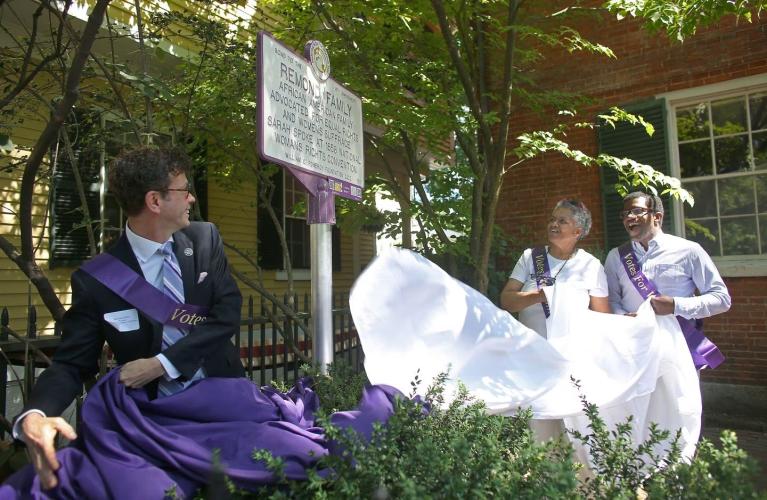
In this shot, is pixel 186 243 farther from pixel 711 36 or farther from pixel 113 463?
pixel 711 36

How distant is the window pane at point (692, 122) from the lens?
22.5 ft

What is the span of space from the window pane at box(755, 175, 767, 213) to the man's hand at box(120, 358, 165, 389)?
692cm

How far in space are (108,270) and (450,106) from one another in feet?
12.6

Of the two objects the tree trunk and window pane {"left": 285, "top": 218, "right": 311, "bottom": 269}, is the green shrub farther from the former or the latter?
window pane {"left": 285, "top": 218, "right": 311, "bottom": 269}

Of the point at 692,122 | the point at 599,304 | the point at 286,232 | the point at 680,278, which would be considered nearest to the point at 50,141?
the point at 599,304

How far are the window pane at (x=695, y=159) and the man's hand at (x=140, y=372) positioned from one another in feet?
22.6

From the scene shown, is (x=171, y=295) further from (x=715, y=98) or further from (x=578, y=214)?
(x=715, y=98)

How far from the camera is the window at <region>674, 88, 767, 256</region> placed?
21.4 ft

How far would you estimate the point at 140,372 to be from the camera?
1839mm

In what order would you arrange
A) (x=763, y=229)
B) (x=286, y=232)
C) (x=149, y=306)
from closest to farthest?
1. (x=149, y=306)
2. (x=763, y=229)
3. (x=286, y=232)

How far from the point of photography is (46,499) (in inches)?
61.1

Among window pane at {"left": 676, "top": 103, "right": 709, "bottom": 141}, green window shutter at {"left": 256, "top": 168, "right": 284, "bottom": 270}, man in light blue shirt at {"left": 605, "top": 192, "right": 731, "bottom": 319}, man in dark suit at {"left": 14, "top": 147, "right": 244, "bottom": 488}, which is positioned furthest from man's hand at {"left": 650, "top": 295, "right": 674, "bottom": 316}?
green window shutter at {"left": 256, "top": 168, "right": 284, "bottom": 270}

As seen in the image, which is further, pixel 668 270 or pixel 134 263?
pixel 668 270

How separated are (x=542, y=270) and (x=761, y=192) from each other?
4675 millimetres
